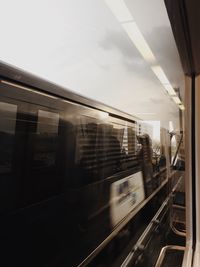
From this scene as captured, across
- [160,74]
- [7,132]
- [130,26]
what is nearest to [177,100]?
[160,74]

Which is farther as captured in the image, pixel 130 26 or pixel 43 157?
pixel 130 26

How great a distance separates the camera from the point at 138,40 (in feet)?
4.45

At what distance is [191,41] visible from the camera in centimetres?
117

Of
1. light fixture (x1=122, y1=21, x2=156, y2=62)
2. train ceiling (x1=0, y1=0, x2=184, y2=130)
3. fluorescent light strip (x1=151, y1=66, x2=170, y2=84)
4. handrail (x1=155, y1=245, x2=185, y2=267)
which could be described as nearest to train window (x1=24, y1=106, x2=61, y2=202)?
train ceiling (x1=0, y1=0, x2=184, y2=130)

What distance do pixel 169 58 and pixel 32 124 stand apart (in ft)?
3.88

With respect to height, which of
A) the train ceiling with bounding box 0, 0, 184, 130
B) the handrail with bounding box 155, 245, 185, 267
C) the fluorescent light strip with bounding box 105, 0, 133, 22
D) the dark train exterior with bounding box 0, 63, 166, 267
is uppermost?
the fluorescent light strip with bounding box 105, 0, 133, 22

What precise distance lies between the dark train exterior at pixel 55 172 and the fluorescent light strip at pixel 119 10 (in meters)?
0.41

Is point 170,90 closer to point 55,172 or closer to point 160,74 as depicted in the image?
point 160,74

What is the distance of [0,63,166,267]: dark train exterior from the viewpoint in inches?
26.8

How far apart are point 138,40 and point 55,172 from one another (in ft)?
2.95

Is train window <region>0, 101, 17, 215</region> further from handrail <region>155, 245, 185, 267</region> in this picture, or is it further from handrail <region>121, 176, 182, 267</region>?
handrail <region>155, 245, 185, 267</region>

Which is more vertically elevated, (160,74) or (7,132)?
(160,74)

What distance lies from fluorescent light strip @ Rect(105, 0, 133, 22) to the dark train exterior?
41cm

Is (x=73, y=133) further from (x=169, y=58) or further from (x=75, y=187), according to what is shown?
(x=169, y=58)
